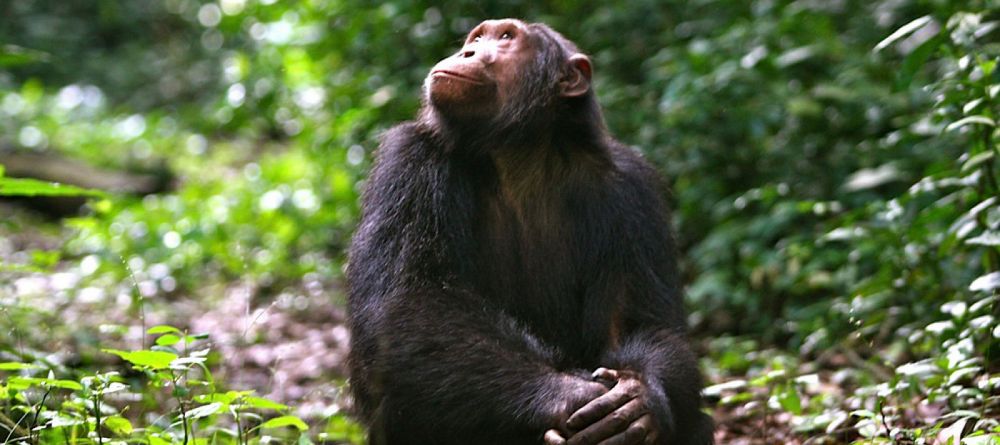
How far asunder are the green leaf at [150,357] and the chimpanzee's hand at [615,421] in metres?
1.36

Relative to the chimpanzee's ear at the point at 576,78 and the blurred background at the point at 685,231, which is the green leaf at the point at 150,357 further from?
the chimpanzee's ear at the point at 576,78

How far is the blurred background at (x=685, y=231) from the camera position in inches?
188

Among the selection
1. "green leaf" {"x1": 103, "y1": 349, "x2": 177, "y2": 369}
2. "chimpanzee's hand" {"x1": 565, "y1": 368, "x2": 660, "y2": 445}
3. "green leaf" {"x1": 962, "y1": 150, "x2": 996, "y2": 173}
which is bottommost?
"chimpanzee's hand" {"x1": 565, "y1": 368, "x2": 660, "y2": 445}

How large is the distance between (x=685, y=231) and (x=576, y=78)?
3761 millimetres

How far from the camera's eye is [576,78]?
199 inches

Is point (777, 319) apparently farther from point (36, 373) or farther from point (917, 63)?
point (36, 373)

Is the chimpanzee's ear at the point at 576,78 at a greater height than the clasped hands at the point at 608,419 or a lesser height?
greater

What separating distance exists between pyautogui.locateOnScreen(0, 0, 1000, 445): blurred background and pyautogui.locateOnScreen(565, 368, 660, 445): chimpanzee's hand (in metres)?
0.85

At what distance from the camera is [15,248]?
1087cm

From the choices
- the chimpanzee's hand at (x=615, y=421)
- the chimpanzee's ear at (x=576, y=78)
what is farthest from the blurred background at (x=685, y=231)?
the chimpanzee's ear at (x=576, y=78)

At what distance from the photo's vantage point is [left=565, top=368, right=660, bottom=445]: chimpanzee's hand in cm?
388

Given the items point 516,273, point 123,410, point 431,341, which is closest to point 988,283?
point 516,273

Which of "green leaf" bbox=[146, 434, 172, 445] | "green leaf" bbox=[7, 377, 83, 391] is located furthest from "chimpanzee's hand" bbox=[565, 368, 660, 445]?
"green leaf" bbox=[7, 377, 83, 391]

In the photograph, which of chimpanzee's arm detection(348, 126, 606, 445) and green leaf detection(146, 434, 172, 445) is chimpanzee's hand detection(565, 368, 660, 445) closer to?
chimpanzee's arm detection(348, 126, 606, 445)
